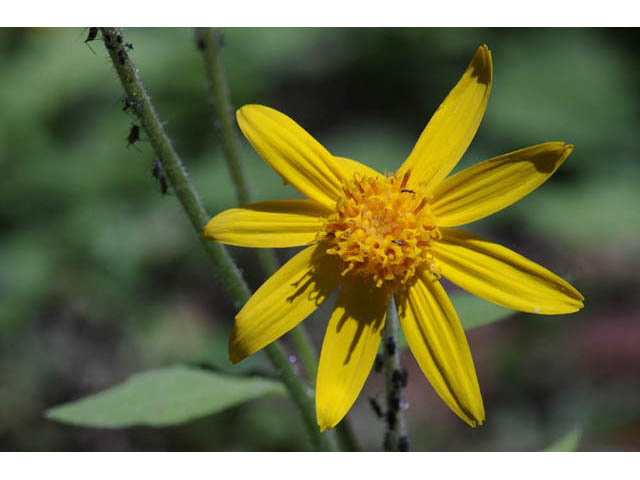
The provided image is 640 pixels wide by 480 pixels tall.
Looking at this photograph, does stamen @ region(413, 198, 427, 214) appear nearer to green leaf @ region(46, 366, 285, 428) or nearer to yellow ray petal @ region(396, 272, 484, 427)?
yellow ray petal @ region(396, 272, 484, 427)

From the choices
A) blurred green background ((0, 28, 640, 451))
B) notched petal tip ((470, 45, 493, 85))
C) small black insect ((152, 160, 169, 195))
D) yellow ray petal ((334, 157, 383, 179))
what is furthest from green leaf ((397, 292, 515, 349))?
blurred green background ((0, 28, 640, 451))

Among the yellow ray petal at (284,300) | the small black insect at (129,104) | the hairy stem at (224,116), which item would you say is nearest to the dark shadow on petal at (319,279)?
the yellow ray petal at (284,300)

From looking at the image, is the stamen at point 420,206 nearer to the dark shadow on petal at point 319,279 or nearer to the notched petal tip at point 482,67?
the dark shadow on petal at point 319,279

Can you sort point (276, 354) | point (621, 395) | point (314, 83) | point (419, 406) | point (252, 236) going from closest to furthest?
point (252, 236)
point (276, 354)
point (621, 395)
point (419, 406)
point (314, 83)

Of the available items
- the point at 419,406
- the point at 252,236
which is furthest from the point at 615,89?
the point at 252,236

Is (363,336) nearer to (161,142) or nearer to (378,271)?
(378,271)

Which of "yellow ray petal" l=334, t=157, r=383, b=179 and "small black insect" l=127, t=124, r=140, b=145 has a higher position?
"small black insect" l=127, t=124, r=140, b=145
